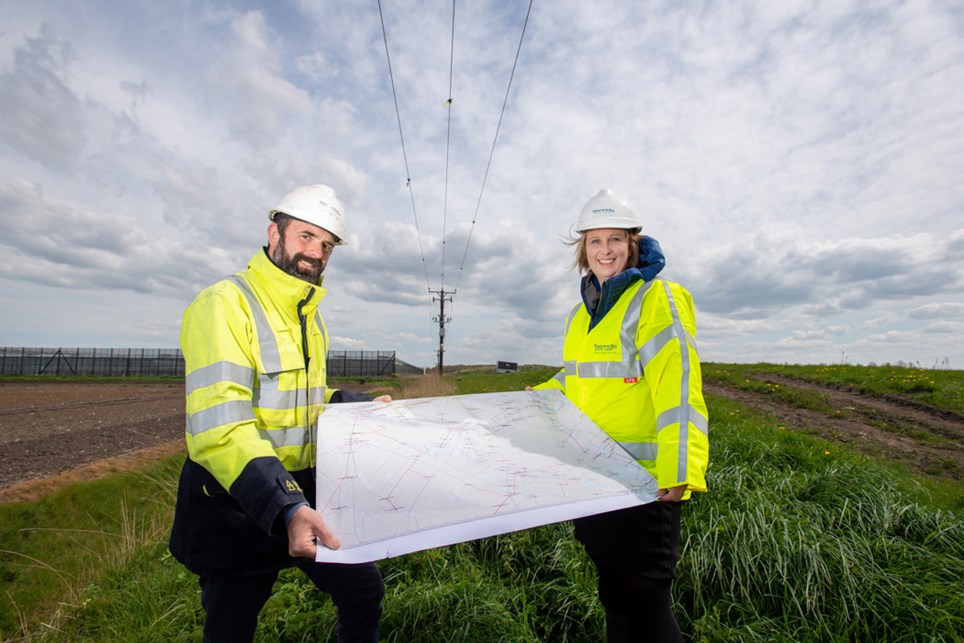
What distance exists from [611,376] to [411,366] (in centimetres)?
6153

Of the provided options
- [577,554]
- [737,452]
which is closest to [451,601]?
[577,554]

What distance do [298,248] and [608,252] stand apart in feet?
5.09

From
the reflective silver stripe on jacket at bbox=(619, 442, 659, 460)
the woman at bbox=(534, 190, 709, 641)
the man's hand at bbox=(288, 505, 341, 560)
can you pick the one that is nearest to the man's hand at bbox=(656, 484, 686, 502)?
the woman at bbox=(534, 190, 709, 641)

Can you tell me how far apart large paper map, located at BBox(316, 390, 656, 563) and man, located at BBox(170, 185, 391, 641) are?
185 mm

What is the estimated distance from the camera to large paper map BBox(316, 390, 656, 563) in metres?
1.67

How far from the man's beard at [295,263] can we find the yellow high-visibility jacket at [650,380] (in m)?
1.40

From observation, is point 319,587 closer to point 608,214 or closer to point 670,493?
point 670,493

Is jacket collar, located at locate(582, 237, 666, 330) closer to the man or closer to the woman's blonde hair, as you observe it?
the woman's blonde hair

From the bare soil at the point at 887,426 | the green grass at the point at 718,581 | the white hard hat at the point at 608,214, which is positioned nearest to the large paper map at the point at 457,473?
the white hard hat at the point at 608,214

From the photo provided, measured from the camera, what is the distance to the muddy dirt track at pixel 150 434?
689 centimetres

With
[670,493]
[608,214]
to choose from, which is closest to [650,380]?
[670,493]

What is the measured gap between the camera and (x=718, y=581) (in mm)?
3293

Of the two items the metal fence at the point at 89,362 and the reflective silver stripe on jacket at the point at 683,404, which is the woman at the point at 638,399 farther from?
the metal fence at the point at 89,362

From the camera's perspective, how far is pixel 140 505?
26.8ft
